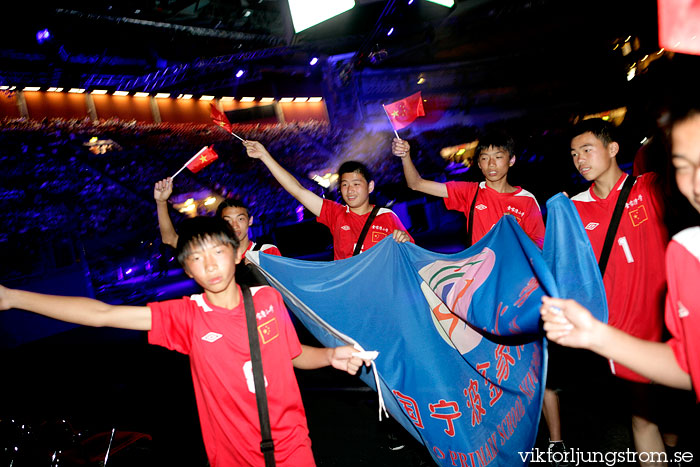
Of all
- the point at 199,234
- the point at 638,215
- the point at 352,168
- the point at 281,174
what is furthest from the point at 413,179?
the point at 199,234

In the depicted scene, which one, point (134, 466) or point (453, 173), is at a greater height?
point (453, 173)

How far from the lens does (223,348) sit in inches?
79.4

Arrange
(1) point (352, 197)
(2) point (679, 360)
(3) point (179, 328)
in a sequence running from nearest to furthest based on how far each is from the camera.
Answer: (2) point (679, 360), (3) point (179, 328), (1) point (352, 197)

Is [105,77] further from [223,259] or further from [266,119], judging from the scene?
[223,259]

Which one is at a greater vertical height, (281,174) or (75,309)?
(281,174)

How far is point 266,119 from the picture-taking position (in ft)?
69.7

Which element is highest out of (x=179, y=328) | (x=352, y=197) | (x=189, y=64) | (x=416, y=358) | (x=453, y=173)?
(x=189, y=64)

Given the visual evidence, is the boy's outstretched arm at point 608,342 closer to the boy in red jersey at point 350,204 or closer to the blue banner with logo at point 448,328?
the blue banner with logo at point 448,328

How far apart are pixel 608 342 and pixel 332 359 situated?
3.79 feet

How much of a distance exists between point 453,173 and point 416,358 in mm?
16713

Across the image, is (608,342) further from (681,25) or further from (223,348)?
(223,348)

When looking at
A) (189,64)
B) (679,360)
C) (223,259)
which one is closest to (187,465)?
(223,259)

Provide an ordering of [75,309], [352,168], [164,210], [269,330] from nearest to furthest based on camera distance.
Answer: [75,309], [269,330], [164,210], [352,168]

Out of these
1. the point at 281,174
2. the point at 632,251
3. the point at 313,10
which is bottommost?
the point at 632,251
